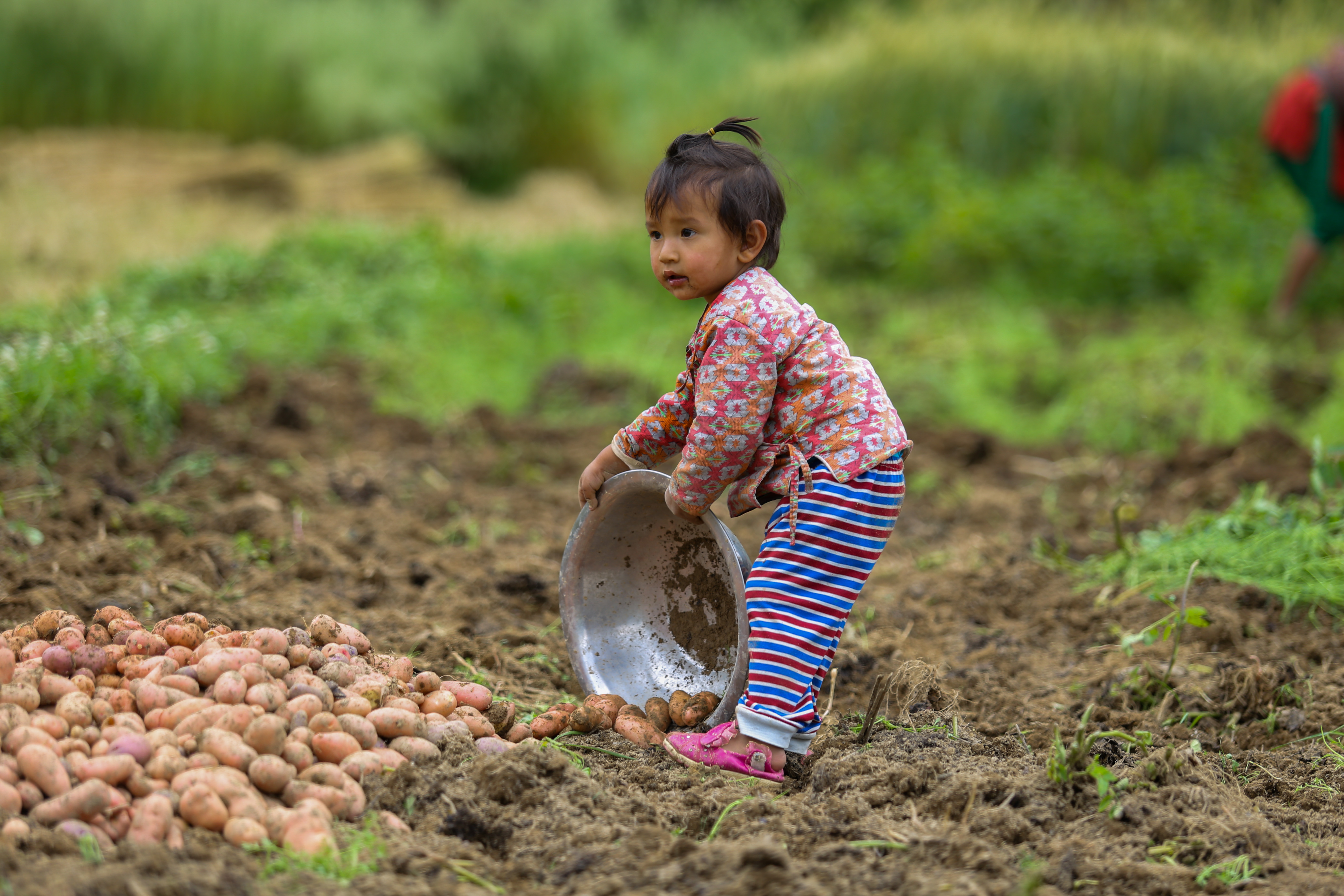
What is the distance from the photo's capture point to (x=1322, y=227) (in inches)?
294

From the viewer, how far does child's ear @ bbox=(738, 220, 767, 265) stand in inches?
98.4

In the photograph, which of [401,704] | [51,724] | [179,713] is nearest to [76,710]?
[51,724]

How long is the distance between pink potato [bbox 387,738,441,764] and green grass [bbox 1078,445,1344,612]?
2.25 m

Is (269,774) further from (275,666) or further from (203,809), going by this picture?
(275,666)

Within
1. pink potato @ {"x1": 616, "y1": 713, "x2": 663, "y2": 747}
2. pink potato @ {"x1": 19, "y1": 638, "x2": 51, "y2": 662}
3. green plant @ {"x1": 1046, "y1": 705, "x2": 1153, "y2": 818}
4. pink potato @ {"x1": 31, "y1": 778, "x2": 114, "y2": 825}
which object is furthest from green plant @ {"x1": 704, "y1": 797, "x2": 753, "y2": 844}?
pink potato @ {"x1": 19, "y1": 638, "x2": 51, "y2": 662}

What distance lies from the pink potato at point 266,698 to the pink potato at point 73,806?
14.0 inches

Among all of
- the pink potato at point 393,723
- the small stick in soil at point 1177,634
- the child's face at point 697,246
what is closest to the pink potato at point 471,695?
the pink potato at point 393,723

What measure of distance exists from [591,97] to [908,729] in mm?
11391

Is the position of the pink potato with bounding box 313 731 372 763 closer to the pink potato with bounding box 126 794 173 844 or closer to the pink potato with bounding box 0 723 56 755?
the pink potato with bounding box 126 794 173 844

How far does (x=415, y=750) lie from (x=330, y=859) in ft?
1.36

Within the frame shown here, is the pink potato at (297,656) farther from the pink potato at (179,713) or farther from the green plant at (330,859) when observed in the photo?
the green plant at (330,859)

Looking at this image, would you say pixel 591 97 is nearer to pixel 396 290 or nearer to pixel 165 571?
pixel 396 290

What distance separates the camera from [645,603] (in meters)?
3.02

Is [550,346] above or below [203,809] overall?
below
